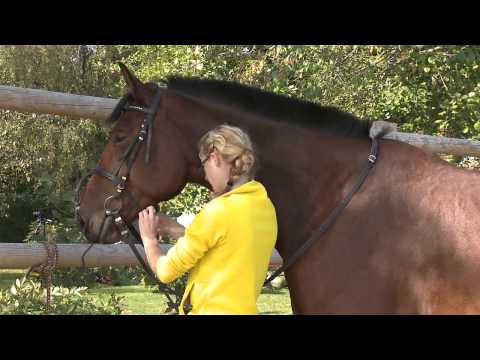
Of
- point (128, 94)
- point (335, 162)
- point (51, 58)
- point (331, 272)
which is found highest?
point (128, 94)

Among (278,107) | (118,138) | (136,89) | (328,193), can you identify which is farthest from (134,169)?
(328,193)

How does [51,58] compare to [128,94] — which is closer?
[128,94]

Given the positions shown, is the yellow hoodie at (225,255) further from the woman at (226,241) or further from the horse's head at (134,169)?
the horse's head at (134,169)

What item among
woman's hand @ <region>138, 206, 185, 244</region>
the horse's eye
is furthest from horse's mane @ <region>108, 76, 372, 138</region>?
woman's hand @ <region>138, 206, 185, 244</region>

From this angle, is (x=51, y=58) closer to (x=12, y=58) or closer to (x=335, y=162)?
(x=12, y=58)

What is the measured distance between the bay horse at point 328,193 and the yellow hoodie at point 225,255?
1.67ft

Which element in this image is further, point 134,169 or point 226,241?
point 134,169

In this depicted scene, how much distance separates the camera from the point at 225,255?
272cm

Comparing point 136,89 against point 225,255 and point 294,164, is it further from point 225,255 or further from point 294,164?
point 225,255

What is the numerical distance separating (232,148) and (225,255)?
17.0 inches

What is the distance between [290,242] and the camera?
10.8 ft
